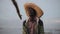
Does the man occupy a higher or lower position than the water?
higher

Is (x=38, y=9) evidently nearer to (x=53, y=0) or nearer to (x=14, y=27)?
(x=53, y=0)

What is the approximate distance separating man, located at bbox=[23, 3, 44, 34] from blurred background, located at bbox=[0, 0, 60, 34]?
0.05m

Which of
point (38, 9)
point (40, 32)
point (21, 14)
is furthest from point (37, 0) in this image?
point (40, 32)

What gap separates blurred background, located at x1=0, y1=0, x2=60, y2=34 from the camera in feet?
6.66

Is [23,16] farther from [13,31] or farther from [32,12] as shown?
[13,31]

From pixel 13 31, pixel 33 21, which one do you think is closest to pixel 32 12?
pixel 33 21

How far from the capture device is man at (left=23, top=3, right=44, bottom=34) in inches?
80.0

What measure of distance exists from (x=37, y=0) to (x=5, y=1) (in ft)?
1.42

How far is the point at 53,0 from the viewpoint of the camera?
2.05 metres

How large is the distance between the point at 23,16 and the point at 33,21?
5.6 inches

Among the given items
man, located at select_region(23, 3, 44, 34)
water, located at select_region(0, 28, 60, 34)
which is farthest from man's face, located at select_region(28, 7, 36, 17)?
water, located at select_region(0, 28, 60, 34)

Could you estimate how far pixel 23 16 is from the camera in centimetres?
207

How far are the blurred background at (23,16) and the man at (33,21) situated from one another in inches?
1.8

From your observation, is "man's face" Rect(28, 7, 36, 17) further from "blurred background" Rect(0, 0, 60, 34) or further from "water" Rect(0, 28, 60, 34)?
"water" Rect(0, 28, 60, 34)
